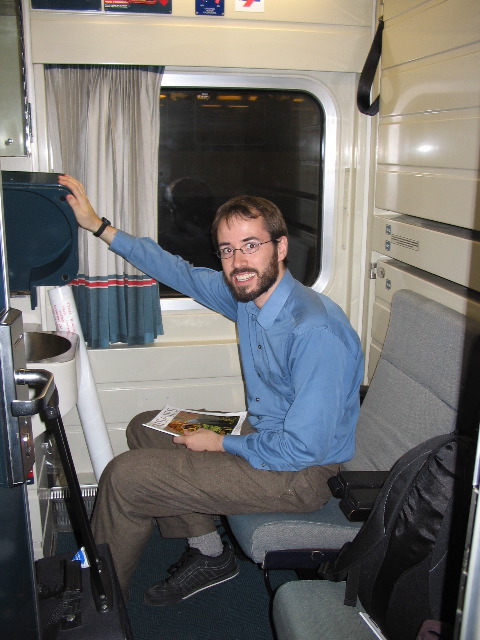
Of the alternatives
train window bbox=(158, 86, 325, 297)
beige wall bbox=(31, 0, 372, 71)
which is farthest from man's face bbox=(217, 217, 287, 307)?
beige wall bbox=(31, 0, 372, 71)

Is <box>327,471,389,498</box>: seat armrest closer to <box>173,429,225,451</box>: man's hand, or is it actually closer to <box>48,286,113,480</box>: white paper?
<box>173,429,225,451</box>: man's hand

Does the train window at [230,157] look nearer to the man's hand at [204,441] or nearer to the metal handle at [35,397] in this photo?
the man's hand at [204,441]

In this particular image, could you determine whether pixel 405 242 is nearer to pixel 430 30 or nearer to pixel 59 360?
pixel 430 30

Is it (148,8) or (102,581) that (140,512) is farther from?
(148,8)

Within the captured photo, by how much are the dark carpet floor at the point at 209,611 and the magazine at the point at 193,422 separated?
801 millimetres

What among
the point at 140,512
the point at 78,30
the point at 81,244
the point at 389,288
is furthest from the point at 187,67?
the point at 140,512

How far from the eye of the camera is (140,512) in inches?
102

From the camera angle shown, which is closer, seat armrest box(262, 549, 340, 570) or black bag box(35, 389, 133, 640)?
black bag box(35, 389, 133, 640)

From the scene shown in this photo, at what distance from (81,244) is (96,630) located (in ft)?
6.75

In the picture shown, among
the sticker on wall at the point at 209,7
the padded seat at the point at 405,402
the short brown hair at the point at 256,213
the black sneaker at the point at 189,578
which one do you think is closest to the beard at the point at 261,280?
the short brown hair at the point at 256,213

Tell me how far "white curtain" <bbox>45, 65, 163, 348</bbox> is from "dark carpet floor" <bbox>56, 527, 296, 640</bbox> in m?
1.27

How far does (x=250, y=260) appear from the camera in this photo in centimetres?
270

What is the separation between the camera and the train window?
11.6 ft

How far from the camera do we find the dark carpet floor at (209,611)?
281cm
